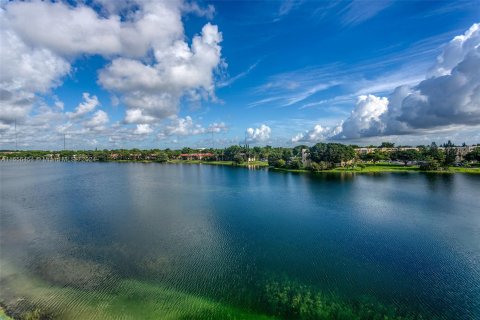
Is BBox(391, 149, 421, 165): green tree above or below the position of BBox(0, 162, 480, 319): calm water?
above

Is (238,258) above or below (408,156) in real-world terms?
below

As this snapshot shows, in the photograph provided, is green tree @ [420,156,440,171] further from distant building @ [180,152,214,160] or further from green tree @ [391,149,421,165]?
distant building @ [180,152,214,160]

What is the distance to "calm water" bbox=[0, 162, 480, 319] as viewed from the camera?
52.8 feet

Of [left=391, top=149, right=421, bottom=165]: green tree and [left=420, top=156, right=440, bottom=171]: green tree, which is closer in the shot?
[left=420, top=156, right=440, bottom=171]: green tree

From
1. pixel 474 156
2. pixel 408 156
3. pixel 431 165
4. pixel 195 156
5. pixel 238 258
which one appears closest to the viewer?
pixel 238 258

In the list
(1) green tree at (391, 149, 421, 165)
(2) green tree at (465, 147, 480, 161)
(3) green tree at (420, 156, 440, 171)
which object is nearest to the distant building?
(1) green tree at (391, 149, 421, 165)

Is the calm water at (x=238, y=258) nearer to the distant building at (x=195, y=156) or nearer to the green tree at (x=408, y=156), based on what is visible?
the green tree at (x=408, y=156)

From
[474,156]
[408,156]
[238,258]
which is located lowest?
[238,258]

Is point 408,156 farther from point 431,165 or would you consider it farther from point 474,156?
point 431,165

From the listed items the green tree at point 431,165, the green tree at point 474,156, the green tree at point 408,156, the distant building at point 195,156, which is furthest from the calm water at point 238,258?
the distant building at point 195,156

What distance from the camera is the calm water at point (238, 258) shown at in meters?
16.1

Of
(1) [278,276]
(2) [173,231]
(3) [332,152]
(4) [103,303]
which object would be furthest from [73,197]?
(3) [332,152]

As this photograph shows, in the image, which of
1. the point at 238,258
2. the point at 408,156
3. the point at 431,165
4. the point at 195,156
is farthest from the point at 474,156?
the point at 195,156

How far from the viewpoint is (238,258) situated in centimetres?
2245
